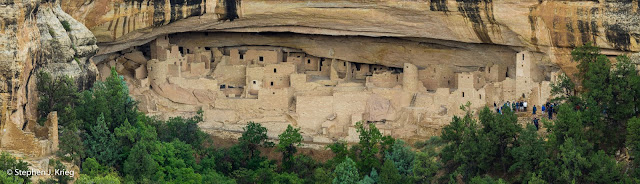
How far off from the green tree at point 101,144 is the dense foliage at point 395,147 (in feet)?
0.07

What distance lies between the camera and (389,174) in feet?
101

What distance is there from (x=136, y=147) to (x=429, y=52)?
32.0ft

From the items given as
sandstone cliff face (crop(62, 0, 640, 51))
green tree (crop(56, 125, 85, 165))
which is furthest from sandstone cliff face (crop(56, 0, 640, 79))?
green tree (crop(56, 125, 85, 165))

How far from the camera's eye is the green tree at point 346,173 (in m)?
→ 30.7

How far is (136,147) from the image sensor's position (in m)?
29.4

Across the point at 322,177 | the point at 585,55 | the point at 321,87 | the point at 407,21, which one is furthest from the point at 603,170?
the point at 321,87

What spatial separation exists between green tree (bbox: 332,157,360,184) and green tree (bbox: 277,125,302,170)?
2075 millimetres

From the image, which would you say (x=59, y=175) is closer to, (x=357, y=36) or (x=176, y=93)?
(x=176, y=93)

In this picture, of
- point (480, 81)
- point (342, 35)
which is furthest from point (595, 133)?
point (342, 35)

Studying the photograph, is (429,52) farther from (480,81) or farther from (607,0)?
(607,0)

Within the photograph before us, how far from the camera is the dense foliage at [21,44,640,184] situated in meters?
28.5

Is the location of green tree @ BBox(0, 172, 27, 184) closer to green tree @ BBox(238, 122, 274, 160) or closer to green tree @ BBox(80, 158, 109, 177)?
green tree @ BBox(80, 158, 109, 177)

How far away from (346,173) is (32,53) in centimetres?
721

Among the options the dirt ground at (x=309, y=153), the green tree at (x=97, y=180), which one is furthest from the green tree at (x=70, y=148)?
the dirt ground at (x=309, y=153)
